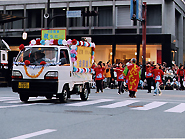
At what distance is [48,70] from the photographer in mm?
15516

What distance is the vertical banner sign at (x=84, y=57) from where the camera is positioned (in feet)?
57.7

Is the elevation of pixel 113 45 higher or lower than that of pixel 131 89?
higher

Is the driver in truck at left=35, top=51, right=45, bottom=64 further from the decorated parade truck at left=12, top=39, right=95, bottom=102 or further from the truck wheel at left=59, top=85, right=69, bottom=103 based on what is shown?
the truck wheel at left=59, top=85, right=69, bottom=103

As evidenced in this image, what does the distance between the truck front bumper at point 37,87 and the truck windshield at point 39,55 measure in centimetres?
78

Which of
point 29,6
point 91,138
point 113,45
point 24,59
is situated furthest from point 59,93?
point 29,6

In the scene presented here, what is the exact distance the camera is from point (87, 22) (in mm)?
45781

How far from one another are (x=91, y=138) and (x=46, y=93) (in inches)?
302

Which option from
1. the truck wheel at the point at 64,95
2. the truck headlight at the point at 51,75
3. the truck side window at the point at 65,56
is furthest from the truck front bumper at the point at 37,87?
the truck side window at the point at 65,56

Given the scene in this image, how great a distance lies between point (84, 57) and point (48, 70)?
3.03 metres

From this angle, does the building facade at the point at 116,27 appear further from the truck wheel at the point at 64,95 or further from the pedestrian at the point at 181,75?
the truck wheel at the point at 64,95

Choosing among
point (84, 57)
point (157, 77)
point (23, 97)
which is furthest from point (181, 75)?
point (23, 97)

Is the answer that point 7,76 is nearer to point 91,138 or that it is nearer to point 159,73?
point 159,73

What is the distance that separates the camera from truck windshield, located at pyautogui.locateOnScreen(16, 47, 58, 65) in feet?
52.2

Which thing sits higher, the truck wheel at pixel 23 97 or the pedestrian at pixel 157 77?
the pedestrian at pixel 157 77
